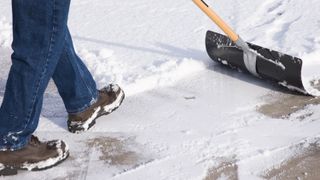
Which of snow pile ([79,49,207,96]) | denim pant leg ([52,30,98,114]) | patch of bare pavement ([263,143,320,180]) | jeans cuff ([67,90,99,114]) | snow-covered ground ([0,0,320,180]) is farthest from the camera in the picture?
snow pile ([79,49,207,96])

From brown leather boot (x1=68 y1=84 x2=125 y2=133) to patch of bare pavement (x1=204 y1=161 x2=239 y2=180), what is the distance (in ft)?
2.47

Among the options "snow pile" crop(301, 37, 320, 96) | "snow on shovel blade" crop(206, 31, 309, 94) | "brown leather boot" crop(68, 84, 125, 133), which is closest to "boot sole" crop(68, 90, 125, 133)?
"brown leather boot" crop(68, 84, 125, 133)

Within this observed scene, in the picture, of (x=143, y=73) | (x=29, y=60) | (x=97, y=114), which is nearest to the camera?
(x=29, y=60)

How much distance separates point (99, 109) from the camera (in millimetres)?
2777

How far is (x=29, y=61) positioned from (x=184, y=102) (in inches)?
41.7

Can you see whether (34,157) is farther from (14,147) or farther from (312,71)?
(312,71)

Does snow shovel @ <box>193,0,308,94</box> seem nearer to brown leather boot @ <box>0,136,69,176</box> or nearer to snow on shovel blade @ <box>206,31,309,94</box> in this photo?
snow on shovel blade @ <box>206,31,309,94</box>

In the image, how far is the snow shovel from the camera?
112 inches

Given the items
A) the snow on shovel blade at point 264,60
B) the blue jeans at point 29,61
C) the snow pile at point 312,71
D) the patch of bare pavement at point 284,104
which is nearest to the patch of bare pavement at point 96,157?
the blue jeans at point 29,61

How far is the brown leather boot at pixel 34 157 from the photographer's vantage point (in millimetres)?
2375

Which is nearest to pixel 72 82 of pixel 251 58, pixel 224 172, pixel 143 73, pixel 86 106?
pixel 86 106

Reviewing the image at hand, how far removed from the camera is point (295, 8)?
3879 mm

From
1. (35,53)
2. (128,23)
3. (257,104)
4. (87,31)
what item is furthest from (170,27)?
(35,53)

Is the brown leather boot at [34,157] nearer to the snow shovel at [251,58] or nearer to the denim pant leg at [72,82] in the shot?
the denim pant leg at [72,82]
